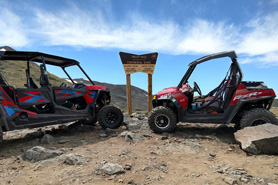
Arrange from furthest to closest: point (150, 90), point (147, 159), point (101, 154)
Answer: point (150, 90) < point (101, 154) < point (147, 159)

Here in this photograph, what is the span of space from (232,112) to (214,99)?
0.56 m

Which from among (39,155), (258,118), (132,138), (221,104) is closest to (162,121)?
(132,138)

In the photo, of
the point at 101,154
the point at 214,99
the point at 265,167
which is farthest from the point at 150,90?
the point at 265,167

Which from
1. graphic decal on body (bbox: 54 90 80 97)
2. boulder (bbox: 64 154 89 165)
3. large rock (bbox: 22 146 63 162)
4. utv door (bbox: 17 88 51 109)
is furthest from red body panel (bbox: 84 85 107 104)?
boulder (bbox: 64 154 89 165)

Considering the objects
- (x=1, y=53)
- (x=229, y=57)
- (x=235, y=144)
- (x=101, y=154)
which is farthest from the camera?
(x=229, y=57)

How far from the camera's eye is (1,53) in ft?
16.6

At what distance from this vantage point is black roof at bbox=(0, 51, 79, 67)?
17.3 feet

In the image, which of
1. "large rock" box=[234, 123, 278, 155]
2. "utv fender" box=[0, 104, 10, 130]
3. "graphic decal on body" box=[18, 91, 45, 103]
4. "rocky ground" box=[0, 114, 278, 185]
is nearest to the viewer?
"rocky ground" box=[0, 114, 278, 185]

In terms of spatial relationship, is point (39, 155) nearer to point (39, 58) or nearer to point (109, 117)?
point (109, 117)

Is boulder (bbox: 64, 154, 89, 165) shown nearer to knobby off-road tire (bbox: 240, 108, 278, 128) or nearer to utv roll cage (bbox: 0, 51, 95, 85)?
utv roll cage (bbox: 0, 51, 95, 85)

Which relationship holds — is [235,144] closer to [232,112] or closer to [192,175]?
[232,112]

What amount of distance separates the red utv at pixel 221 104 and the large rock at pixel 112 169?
2.52 m

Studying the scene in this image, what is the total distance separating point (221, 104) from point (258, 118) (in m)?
0.92

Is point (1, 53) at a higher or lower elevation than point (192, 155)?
higher
